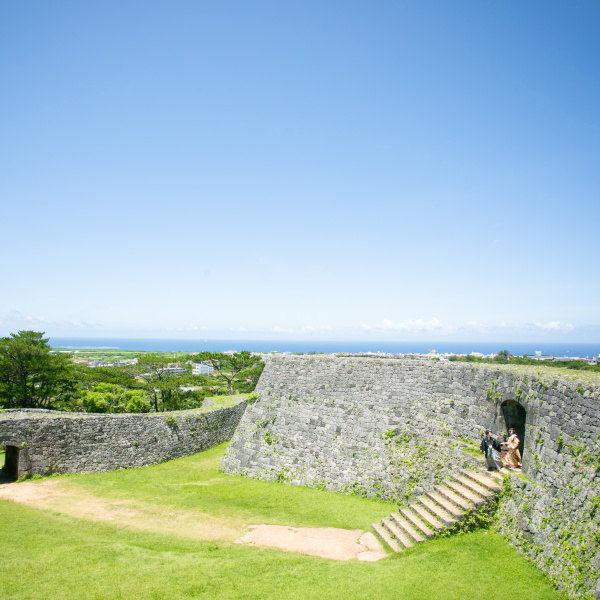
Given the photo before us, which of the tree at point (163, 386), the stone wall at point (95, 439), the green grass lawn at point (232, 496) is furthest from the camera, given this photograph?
the tree at point (163, 386)

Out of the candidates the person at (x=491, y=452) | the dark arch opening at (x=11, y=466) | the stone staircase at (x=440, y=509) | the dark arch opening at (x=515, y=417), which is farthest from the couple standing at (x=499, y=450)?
the dark arch opening at (x=11, y=466)

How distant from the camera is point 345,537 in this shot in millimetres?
11234

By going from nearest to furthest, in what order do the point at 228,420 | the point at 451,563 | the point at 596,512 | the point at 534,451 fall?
the point at 596,512
the point at 451,563
the point at 534,451
the point at 228,420

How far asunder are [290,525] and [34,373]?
89.3ft

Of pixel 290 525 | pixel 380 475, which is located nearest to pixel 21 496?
pixel 290 525

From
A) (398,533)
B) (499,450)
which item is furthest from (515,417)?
(398,533)

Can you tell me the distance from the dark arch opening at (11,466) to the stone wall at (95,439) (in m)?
0.45

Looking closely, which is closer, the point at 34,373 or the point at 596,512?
the point at 596,512

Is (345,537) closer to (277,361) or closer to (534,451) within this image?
(534,451)

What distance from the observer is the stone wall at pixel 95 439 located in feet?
55.9

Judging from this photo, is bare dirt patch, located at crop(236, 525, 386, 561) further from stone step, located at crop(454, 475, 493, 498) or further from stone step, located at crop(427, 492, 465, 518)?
stone step, located at crop(454, 475, 493, 498)

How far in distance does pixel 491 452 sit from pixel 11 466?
20.4 m

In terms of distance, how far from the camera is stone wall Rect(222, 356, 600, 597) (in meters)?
7.99

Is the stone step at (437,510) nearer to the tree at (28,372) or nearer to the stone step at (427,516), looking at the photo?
the stone step at (427,516)
